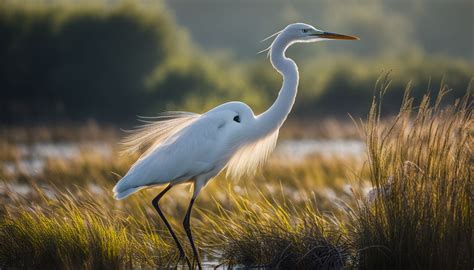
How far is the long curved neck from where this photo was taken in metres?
6.73

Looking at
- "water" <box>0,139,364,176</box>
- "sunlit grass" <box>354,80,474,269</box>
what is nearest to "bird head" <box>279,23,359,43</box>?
"sunlit grass" <box>354,80,474,269</box>

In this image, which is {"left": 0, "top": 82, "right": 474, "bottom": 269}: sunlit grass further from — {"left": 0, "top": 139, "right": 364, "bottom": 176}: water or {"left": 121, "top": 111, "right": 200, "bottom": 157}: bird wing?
{"left": 0, "top": 139, "right": 364, "bottom": 176}: water

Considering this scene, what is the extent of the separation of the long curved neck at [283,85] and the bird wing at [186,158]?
1.51 ft

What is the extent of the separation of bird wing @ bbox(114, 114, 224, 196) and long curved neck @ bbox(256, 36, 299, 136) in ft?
1.51

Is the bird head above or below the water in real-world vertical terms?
above

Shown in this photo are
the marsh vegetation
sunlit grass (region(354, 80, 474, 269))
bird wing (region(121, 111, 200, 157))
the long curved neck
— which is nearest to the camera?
sunlit grass (region(354, 80, 474, 269))

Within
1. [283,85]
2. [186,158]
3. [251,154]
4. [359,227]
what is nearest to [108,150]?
[251,154]

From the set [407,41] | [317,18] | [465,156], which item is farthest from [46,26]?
[317,18]

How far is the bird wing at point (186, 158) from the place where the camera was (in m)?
6.79

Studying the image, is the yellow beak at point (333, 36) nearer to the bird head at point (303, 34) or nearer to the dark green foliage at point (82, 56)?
the bird head at point (303, 34)

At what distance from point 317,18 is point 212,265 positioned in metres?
77.2

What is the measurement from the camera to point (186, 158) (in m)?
6.83

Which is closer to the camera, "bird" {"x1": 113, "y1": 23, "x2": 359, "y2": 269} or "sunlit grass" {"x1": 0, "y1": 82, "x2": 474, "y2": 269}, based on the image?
"sunlit grass" {"x1": 0, "y1": 82, "x2": 474, "y2": 269}

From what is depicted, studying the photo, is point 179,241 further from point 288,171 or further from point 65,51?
point 65,51
